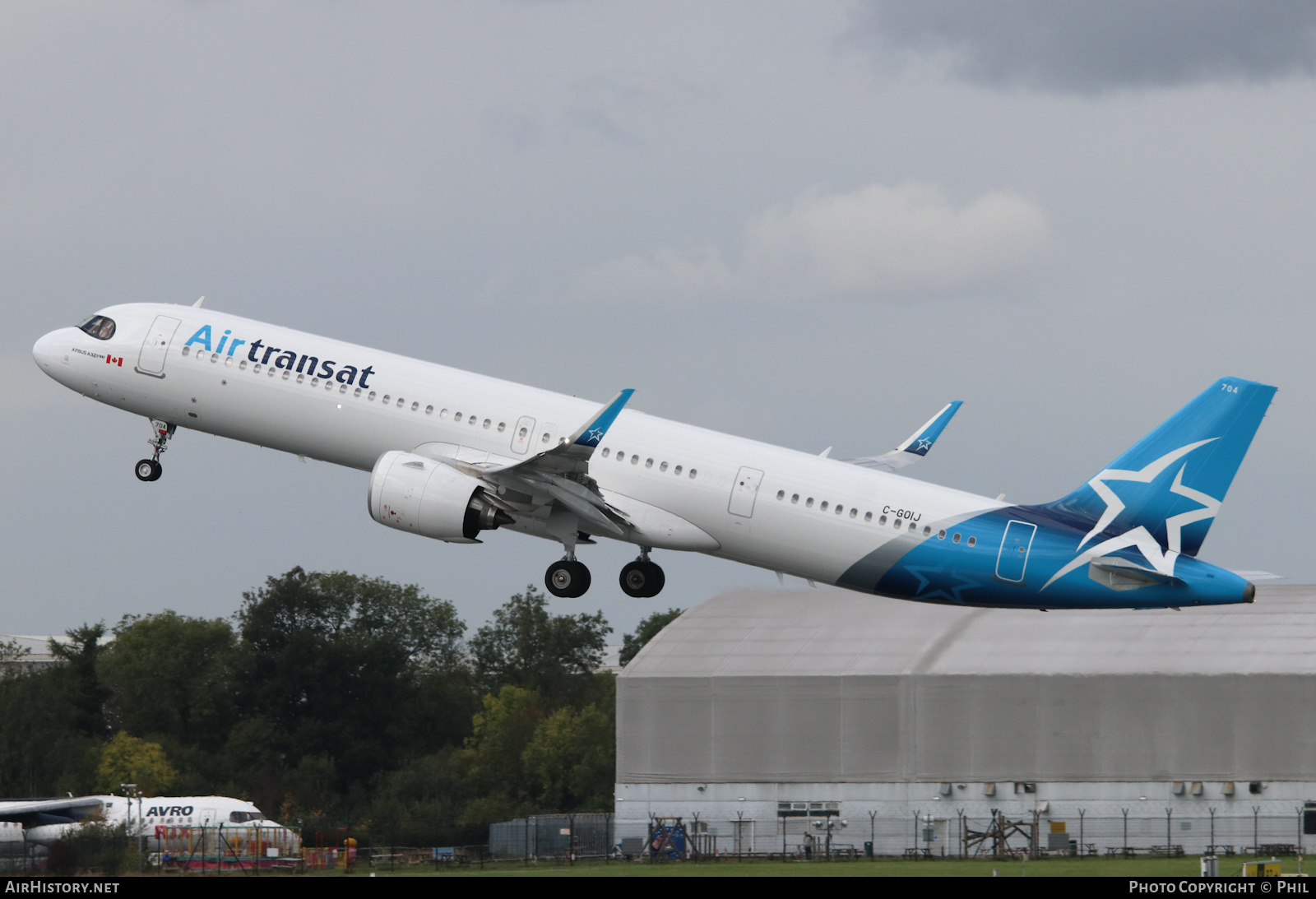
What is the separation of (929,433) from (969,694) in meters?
25.4

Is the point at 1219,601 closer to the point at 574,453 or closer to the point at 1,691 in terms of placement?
the point at 574,453

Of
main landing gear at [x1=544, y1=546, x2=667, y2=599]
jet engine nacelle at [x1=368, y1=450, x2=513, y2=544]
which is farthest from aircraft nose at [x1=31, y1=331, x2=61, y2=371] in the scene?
main landing gear at [x1=544, y1=546, x2=667, y2=599]

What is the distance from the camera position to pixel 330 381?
5494cm

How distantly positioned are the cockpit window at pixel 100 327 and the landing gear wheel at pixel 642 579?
17.4m

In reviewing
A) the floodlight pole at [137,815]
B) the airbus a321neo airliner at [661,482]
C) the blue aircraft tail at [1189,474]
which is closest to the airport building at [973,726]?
the floodlight pole at [137,815]

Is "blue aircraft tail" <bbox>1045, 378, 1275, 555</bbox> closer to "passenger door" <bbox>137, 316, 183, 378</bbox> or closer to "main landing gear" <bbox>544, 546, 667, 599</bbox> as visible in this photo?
"main landing gear" <bbox>544, 546, 667, 599</bbox>

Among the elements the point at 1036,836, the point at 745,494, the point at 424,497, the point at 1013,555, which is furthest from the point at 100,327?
the point at 1036,836

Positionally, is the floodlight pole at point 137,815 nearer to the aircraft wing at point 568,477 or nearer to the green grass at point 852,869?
the green grass at point 852,869

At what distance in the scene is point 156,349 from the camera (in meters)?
56.7

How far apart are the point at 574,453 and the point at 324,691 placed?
273 ft

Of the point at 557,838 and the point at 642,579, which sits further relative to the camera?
the point at 557,838

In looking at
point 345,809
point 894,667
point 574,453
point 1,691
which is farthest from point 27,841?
point 1,691

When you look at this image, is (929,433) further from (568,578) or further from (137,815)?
(137,815)

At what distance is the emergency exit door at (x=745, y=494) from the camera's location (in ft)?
171
